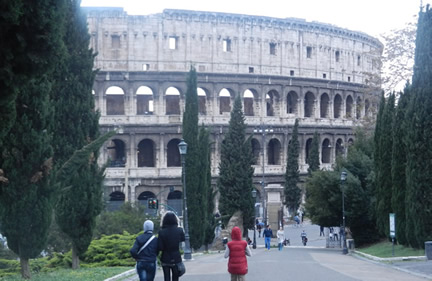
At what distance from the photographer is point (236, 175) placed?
144ft

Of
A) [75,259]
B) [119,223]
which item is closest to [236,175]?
[119,223]

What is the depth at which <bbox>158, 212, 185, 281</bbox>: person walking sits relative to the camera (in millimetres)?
10836

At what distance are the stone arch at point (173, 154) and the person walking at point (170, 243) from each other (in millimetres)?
42427

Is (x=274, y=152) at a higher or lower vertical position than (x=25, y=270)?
higher

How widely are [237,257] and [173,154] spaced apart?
140 feet

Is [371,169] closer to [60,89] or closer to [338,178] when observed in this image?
[338,178]

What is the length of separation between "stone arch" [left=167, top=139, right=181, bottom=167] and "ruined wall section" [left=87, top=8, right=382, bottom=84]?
5486 millimetres

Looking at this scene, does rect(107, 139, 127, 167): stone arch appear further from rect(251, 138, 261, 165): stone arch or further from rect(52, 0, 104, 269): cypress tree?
rect(52, 0, 104, 269): cypress tree

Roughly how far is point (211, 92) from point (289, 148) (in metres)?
7.10

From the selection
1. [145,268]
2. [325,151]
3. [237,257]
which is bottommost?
[145,268]

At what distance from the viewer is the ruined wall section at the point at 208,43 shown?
169 feet

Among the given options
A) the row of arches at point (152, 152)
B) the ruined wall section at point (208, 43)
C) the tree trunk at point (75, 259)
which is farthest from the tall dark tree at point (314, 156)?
the tree trunk at point (75, 259)

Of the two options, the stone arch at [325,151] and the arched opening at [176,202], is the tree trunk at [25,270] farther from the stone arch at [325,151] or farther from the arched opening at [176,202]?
the stone arch at [325,151]

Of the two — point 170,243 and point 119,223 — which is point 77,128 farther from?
point 119,223
